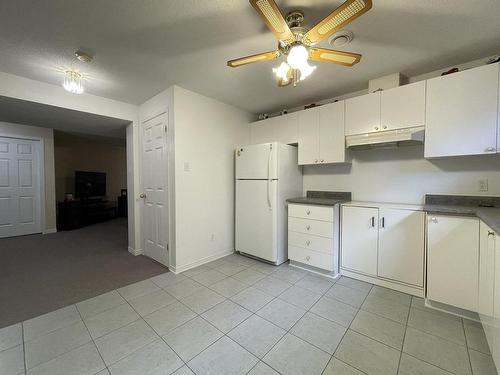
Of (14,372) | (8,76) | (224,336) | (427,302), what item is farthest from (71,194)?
(427,302)

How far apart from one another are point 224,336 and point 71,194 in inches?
239

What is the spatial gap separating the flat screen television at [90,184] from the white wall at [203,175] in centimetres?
460

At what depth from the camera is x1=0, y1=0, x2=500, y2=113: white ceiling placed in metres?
1.39

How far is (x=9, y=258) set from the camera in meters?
3.09

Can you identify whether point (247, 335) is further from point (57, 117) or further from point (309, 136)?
point (57, 117)

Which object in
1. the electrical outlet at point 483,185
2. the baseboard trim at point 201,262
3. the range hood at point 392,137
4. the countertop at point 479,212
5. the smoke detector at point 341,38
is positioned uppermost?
the smoke detector at point 341,38

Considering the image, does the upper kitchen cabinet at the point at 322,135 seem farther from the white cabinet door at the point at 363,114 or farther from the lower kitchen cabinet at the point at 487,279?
the lower kitchen cabinet at the point at 487,279

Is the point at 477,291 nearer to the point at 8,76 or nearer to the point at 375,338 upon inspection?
the point at 375,338

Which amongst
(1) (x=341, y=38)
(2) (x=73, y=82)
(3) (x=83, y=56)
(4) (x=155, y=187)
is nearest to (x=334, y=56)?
(1) (x=341, y=38)

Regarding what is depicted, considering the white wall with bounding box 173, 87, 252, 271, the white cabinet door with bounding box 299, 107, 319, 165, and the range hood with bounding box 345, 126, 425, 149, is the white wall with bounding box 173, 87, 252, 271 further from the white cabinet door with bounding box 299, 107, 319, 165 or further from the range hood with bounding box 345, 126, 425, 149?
the range hood with bounding box 345, 126, 425, 149

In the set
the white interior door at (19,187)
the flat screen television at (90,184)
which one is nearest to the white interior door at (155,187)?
the white interior door at (19,187)

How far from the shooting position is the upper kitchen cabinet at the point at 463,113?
175 cm

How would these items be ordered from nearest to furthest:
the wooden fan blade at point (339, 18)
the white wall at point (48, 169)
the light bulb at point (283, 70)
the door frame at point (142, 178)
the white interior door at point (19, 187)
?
1. the wooden fan blade at point (339, 18)
2. the light bulb at point (283, 70)
3. the door frame at point (142, 178)
4. the white interior door at point (19, 187)
5. the white wall at point (48, 169)

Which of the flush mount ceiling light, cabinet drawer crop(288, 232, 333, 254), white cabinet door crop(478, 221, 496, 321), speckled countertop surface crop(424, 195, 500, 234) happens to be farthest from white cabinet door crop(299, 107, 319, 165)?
the flush mount ceiling light
